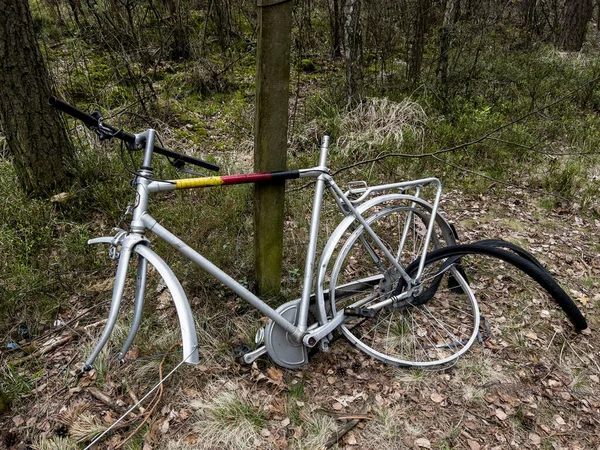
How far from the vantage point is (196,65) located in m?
5.91

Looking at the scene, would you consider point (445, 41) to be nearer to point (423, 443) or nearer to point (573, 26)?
point (573, 26)

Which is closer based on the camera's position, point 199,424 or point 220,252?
point 199,424

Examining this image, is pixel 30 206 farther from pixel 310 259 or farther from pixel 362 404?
pixel 362 404

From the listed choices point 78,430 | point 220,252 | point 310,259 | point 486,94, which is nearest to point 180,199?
point 220,252

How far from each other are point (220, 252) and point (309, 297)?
1025 millimetres

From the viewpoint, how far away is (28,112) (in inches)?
121

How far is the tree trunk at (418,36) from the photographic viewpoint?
18.9 feet

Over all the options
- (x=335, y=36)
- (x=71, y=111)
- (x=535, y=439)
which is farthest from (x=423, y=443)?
(x=335, y=36)

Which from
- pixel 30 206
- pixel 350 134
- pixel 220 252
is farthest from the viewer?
pixel 350 134

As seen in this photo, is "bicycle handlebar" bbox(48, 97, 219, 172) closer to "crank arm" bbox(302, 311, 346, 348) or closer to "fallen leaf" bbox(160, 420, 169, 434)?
"crank arm" bbox(302, 311, 346, 348)

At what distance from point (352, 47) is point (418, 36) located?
1.33 metres

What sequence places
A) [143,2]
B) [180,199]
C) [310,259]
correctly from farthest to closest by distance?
1. [143,2]
2. [180,199]
3. [310,259]

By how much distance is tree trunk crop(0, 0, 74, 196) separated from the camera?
2889 millimetres

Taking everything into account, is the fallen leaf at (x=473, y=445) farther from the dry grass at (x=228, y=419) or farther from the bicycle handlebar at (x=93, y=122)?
the bicycle handlebar at (x=93, y=122)
